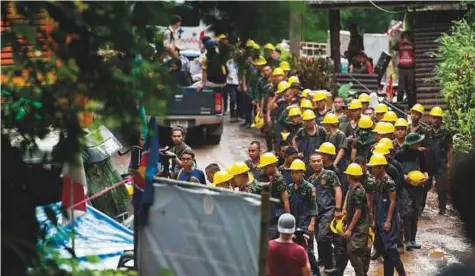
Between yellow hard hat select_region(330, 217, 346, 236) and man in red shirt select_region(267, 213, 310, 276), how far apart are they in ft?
10.3

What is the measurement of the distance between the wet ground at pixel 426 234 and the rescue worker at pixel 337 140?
1.59m

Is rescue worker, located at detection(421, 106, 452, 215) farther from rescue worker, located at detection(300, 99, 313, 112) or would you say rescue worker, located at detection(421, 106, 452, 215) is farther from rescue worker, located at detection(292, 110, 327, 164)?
rescue worker, located at detection(300, 99, 313, 112)

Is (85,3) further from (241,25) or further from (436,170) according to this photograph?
(436,170)

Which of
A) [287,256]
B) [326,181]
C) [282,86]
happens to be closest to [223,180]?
[326,181]

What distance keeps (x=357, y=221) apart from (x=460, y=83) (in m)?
6.93

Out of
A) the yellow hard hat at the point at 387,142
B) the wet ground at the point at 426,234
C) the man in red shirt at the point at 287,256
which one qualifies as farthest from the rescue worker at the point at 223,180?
the yellow hard hat at the point at 387,142

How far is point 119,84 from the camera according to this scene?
607 centimetres

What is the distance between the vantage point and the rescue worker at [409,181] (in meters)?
16.6

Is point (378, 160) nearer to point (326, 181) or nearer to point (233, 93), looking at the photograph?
point (326, 181)

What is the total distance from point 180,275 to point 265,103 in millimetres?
14542

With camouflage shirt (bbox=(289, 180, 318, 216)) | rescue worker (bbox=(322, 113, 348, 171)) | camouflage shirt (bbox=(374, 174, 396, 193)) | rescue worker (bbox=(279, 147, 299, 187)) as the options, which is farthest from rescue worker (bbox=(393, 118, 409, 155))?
camouflage shirt (bbox=(289, 180, 318, 216))

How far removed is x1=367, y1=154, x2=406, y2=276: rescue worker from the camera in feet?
46.5

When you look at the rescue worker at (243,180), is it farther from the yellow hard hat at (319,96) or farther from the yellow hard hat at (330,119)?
the yellow hard hat at (319,96)

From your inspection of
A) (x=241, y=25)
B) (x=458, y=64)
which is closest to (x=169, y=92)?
(x=241, y=25)
